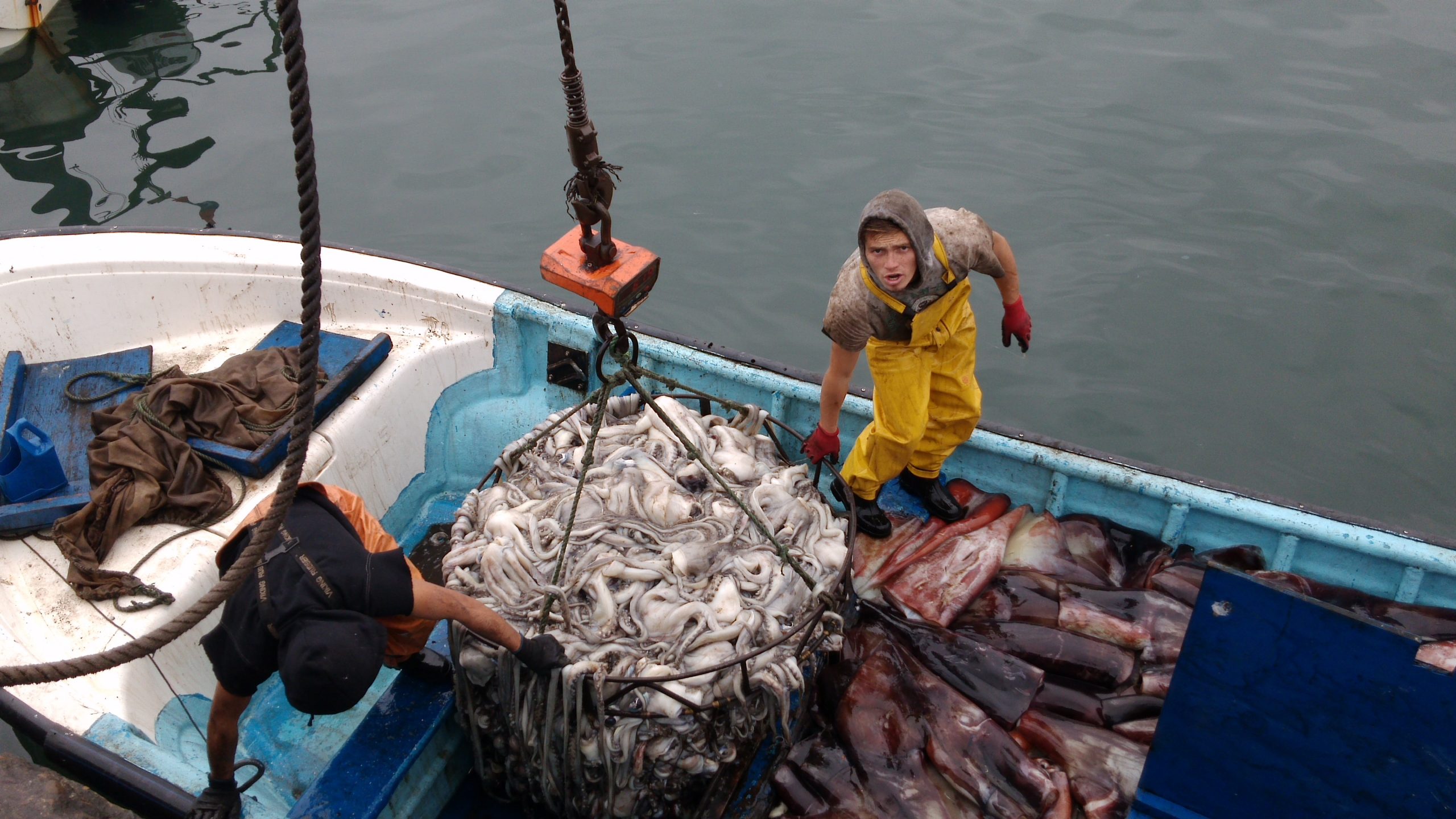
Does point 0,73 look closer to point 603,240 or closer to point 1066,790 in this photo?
point 603,240

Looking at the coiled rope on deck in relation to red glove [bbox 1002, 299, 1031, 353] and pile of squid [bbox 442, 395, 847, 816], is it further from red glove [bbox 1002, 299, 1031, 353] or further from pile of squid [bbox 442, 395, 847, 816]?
red glove [bbox 1002, 299, 1031, 353]

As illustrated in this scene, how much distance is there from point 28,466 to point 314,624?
7.49 feet

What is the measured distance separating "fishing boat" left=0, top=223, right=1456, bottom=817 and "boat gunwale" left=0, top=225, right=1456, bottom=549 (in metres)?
0.02

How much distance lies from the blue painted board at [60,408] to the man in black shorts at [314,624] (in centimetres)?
152

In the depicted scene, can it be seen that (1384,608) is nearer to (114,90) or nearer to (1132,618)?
(1132,618)

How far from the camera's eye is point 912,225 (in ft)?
12.4

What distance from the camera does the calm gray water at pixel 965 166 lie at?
7148mm

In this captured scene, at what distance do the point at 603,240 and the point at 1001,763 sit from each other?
2.35 m

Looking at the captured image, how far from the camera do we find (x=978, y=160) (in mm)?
9008

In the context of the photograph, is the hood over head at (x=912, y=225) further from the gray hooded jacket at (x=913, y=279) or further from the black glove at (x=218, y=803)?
the black glove at (x=218, y=803)

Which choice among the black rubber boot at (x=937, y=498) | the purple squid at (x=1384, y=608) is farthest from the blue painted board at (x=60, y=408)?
the purple squid at (x=1384, y=608)

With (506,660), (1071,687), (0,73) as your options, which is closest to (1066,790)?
(1071,687)

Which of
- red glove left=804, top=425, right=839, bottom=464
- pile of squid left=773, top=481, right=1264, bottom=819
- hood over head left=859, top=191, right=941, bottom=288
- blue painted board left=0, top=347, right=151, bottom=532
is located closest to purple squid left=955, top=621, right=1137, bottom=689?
pile of squid left=773, top=481, right=1264, bottom=819

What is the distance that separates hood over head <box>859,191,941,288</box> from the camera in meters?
3.77
